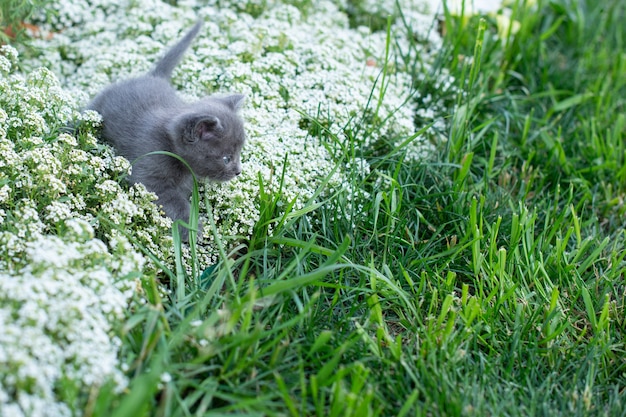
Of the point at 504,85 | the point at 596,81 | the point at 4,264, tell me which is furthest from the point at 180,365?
the point at 596,81

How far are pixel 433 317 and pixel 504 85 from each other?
8.93 ft

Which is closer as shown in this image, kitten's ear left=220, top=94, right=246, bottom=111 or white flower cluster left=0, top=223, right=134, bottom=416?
white flower cluster left=0, top=223, right=134, bottom=416

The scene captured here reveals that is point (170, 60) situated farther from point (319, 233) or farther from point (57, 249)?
point (57, 249)

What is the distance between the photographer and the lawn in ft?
7.61

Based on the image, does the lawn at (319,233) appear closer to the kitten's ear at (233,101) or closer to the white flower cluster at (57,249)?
the white flower cluster at (57,249)

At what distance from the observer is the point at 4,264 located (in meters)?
2.54

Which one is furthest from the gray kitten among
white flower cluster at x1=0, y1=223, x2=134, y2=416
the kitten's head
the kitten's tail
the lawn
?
white flower cluster at x1=0, y1=223, x2=134, y2=416

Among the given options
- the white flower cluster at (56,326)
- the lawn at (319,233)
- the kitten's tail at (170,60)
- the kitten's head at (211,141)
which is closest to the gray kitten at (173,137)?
the kitten's head at (211,141)

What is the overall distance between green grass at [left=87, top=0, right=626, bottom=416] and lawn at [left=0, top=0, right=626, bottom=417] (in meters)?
0.02

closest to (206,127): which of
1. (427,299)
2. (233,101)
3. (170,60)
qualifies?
(233,101)

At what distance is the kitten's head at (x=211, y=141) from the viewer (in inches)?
128

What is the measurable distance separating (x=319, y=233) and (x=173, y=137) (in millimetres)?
915

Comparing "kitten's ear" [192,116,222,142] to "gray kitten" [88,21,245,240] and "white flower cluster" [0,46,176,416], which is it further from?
"white flower cluster" [0,46,176,416]

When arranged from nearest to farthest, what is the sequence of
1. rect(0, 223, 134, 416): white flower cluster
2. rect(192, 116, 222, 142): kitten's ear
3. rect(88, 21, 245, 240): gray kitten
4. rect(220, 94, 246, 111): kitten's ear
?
rect(0, 223, 134, 416): white flower cluster, rect(192, 116, 222, 142): kitten's ear, rect(88, 21, 245, 240): gray kitten, rect(220, 94, 246, 111): kitten's ear
